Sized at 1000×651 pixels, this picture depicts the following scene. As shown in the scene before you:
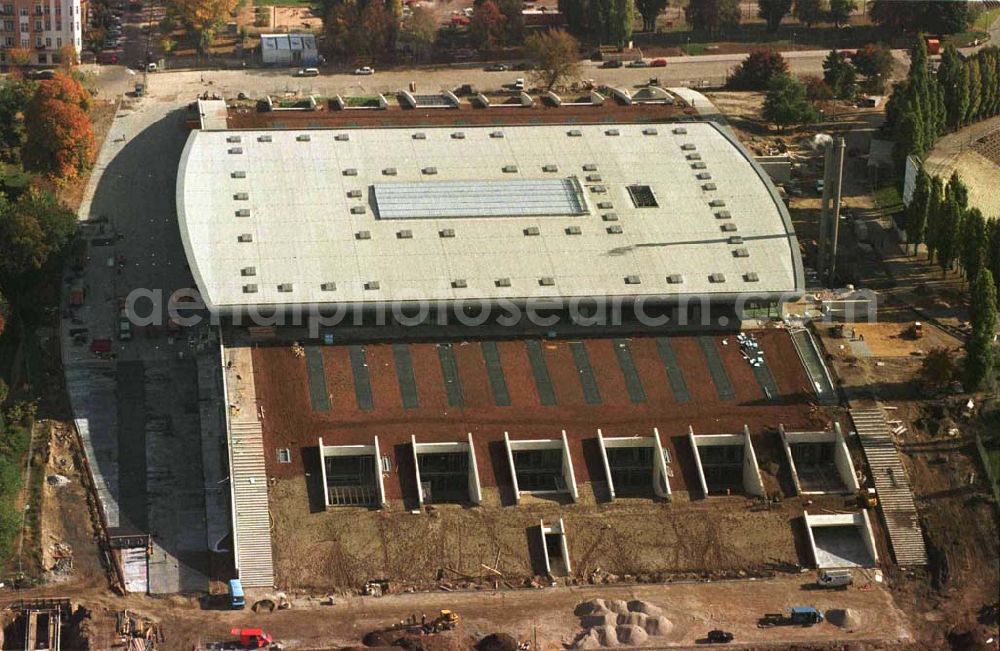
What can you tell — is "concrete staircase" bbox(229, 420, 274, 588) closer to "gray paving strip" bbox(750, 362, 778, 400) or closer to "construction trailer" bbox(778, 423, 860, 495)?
"gray paving strip" bbox(750, 362, 778, 400)

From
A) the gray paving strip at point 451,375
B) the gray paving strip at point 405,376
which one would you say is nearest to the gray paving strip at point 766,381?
the gray paving strip at point 451,375

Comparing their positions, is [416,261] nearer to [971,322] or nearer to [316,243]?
[316,243]

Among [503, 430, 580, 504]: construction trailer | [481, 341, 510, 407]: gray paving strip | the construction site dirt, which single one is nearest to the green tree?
the construction site dirt

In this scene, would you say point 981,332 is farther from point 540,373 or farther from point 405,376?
point 405,376

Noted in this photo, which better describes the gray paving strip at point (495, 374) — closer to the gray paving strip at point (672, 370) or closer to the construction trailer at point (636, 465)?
the construction trailer at point (636, 465)

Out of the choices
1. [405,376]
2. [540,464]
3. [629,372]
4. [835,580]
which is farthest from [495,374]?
[835,580]
